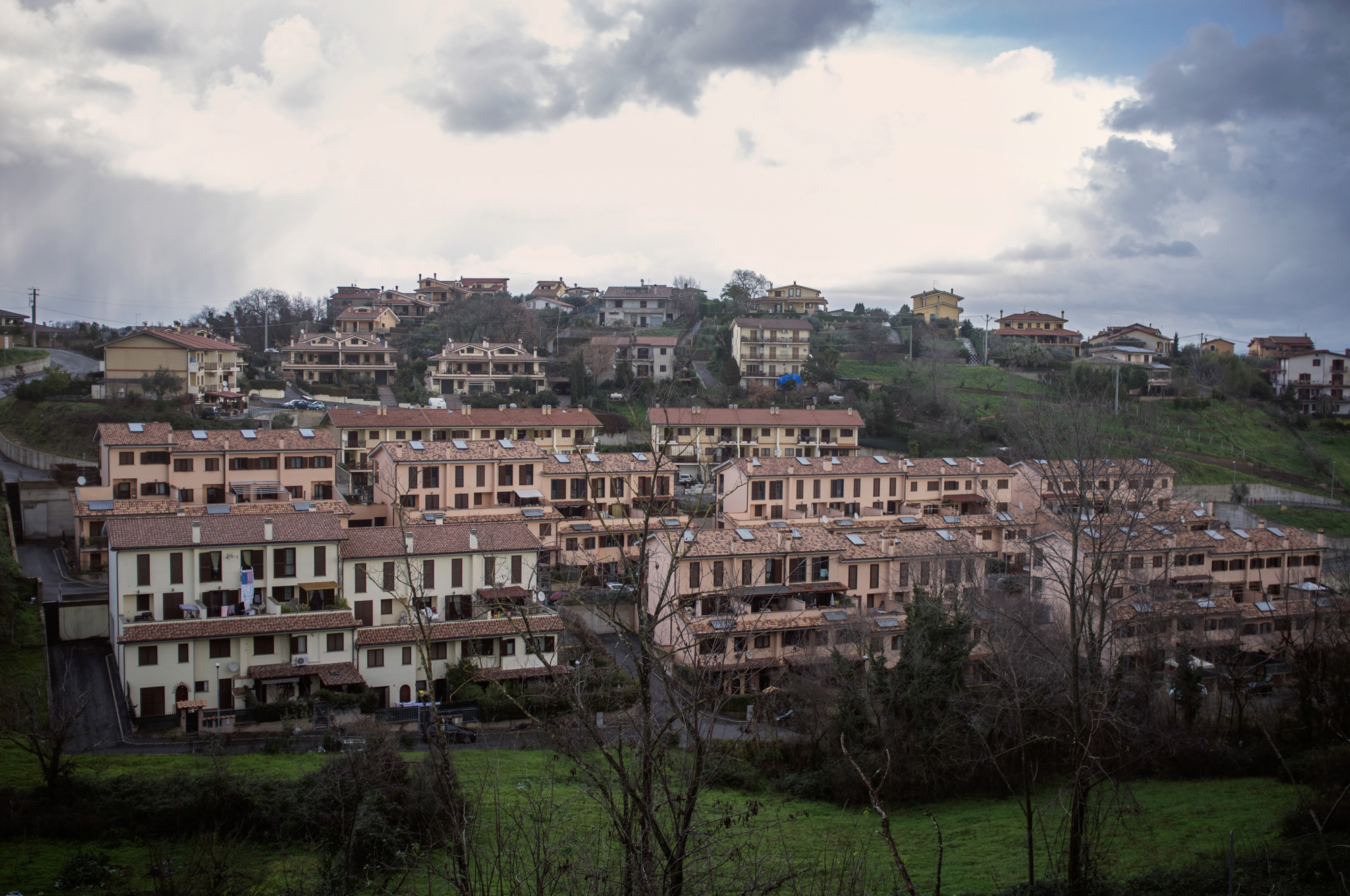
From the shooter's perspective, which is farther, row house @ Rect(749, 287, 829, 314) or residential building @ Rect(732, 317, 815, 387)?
row house @ Rect(749, 287, 829, 314)

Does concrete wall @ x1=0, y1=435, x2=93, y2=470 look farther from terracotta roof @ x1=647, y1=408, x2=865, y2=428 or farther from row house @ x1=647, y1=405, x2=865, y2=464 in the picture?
row house @ x1=647, y1=405, x2=865, y2=464

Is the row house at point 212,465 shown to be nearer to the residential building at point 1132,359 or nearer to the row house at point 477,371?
the row house at point 477,371

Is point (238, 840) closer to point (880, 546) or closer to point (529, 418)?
point (880, 546)

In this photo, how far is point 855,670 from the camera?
1998cm

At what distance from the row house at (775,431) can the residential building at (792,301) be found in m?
27.3

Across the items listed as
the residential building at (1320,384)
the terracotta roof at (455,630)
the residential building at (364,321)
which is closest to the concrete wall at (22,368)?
the residential building at (364,321)

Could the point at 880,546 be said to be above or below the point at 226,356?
below

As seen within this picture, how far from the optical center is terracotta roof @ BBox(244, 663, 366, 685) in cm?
2145

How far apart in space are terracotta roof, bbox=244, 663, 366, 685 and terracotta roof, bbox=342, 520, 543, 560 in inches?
127

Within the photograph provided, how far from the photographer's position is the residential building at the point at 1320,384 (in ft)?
195

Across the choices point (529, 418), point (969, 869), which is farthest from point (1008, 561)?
point (529, 418)

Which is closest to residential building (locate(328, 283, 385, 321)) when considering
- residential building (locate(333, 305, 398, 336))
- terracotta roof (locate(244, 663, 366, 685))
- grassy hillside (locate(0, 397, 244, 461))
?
residential building (locate(333, 305, 398, 336))

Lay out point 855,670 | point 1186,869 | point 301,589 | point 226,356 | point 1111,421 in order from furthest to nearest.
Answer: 1. point 226,356
2. point 1111,421
3. point 301,589
4. point 855,670
5. point 1186,869

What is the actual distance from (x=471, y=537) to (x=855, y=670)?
455 inches
